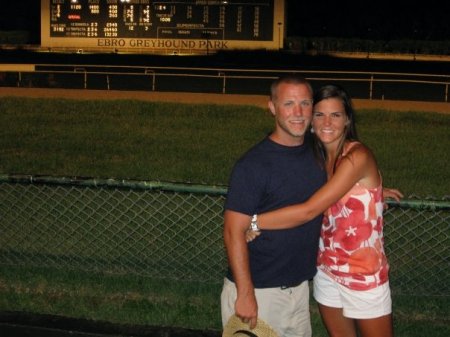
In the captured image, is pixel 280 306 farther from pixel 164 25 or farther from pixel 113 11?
pixel 113 11

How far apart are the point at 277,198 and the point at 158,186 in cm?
141

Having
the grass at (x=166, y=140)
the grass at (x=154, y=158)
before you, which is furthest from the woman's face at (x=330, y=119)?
the grass at (x=166, y=140)

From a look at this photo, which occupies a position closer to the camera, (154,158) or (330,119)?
(330,119)

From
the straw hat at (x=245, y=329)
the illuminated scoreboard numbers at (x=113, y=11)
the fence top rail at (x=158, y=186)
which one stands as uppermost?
the illuminated scoreboard numbers at (x=113, y=11)

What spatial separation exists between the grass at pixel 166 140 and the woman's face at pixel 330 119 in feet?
17.4

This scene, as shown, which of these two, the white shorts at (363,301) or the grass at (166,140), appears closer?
the white shorts at (363,301)

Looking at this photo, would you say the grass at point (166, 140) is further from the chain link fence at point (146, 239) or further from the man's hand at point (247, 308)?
the man's hand at point (247, 308)

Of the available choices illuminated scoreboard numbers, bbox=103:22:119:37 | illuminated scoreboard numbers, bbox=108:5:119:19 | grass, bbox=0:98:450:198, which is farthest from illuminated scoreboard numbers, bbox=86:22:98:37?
grass, bbox=0:98:450:198

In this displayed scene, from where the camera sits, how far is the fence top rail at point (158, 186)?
4.02 meters

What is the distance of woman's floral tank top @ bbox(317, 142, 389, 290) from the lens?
3014 millimetres

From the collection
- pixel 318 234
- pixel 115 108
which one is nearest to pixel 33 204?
pixel 318 234

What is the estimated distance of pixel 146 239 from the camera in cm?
637

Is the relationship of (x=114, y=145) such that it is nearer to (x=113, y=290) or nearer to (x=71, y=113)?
(x=71, y=113)

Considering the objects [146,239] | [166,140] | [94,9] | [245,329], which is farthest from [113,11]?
[245,329]
